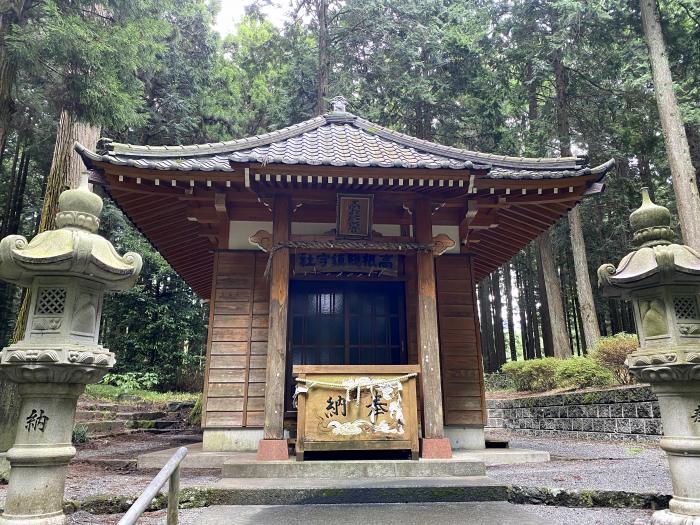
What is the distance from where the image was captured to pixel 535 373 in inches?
535

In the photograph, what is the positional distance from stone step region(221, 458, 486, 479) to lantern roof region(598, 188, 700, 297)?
2437 millimetres

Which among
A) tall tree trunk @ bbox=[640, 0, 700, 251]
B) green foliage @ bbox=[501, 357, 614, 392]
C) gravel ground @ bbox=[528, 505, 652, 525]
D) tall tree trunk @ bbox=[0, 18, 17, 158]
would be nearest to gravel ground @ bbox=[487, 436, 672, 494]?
gravel ground @ bbox=[528, 505, 652, 525]

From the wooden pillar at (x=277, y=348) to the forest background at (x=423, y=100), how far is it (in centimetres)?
931

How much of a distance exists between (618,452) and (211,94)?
1840 centimetres

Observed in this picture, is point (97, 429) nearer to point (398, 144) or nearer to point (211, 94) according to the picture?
point (398, 144)

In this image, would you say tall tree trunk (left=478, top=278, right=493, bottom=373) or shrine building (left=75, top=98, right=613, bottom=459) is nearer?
shrine building (left=75, top=98, right=613, bottom=459)

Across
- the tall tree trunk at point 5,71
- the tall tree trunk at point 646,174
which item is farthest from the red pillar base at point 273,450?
the tall tree trunk at point 646,174

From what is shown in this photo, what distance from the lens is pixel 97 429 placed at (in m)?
10.4

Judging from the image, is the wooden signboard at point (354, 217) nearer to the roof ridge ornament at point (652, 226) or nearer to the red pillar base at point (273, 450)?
the red pillar base at point (273, 450)

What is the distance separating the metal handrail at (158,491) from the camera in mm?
2072

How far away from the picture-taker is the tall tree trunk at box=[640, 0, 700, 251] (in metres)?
10.2

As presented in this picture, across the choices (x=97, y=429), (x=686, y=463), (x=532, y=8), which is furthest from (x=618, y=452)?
(x=532, y=8)

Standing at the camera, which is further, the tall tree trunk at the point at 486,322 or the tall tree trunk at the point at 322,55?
the tall tree trunk at the point at 486,322

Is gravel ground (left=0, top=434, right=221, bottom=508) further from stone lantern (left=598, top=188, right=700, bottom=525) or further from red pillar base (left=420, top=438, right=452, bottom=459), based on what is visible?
stone lantern (left=598, top=188, right=700, bottom=525)
